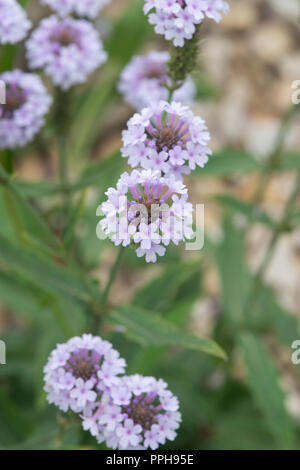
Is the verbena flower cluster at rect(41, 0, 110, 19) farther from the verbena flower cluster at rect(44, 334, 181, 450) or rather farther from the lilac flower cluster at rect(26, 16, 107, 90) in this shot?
the verbena flower cluster at rect(44, 334, 181, 450)

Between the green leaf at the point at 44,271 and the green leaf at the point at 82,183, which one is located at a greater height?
the green leaf at the point at 82,183

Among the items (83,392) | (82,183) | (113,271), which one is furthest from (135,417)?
(82,183)

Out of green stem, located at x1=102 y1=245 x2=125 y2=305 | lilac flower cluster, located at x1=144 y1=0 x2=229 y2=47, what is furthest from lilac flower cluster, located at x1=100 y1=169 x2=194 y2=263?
lilac flower cluster, located at x1=144 y1=0 x2=229 y2=47

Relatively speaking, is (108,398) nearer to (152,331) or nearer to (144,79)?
(152,331)

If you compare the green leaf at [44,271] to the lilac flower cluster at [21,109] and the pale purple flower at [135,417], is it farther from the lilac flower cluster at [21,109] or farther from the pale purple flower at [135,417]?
the pale purple flower at [135,417]

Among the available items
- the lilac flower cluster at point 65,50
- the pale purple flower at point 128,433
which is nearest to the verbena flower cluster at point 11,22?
the lilac flower cluster at point 65,50

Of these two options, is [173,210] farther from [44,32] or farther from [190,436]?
[190,436]
